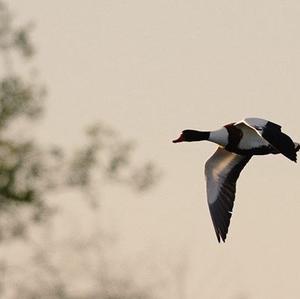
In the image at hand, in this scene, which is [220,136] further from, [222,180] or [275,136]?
[222,180]

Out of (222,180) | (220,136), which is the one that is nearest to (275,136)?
(220,136)

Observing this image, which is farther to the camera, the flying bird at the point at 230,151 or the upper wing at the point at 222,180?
the upper wing at the point at 222,180

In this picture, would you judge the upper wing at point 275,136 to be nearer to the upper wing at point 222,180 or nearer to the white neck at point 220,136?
the white neck at point 220,136

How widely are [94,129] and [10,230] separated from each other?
2.47 m

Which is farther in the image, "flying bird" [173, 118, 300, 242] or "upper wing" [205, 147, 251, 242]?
"upper wing" [205, 147, 251, 242]

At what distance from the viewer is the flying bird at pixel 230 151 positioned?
17.1m

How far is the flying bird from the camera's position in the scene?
17078 millimetres

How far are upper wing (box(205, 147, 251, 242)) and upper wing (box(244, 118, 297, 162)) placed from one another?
2007 millimetres

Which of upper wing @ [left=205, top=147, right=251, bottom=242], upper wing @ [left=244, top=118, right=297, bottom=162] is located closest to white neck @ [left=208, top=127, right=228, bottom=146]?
upper wing @ [left=244, top=118, right=297, bottom=162]

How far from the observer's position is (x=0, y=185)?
36781 millimetres

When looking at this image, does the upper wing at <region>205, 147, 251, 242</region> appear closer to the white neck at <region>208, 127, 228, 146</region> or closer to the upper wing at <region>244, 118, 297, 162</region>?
the white neck at <region>208, 127, 228, 146</region>

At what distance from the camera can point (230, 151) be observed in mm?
18094

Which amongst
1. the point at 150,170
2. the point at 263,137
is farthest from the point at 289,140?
the point at 150,170

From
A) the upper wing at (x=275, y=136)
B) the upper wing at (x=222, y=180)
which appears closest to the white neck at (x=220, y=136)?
the upper wing at (x=275, y=136)
